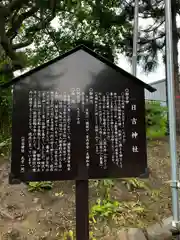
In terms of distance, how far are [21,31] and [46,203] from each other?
22.1 ft

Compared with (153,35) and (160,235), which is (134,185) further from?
(153,35)

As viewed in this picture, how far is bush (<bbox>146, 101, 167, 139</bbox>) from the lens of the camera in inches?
237

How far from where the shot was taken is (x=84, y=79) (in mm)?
2275

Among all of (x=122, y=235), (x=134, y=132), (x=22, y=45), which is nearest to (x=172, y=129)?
(x=134, y=132)

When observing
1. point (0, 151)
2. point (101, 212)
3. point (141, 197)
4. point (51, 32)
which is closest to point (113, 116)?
point (101, 212)

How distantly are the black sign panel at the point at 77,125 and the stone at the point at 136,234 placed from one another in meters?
1.15

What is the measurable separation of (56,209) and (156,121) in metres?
3.83

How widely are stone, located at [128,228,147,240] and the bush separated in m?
3.20

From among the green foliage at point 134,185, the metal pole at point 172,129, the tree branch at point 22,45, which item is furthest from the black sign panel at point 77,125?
the tree branch at point 22,45

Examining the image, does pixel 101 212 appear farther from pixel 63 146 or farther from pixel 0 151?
pixel 0 151

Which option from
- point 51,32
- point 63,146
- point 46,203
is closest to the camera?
point 63,146

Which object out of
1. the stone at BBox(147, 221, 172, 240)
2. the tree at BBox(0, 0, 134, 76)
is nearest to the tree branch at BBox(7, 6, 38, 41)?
the tree at BBox(0, 0, 134, 76)

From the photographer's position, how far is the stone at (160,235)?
2.94m

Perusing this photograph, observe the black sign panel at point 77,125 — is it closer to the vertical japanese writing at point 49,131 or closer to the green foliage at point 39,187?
the vertical japanese writing at point 49,131
